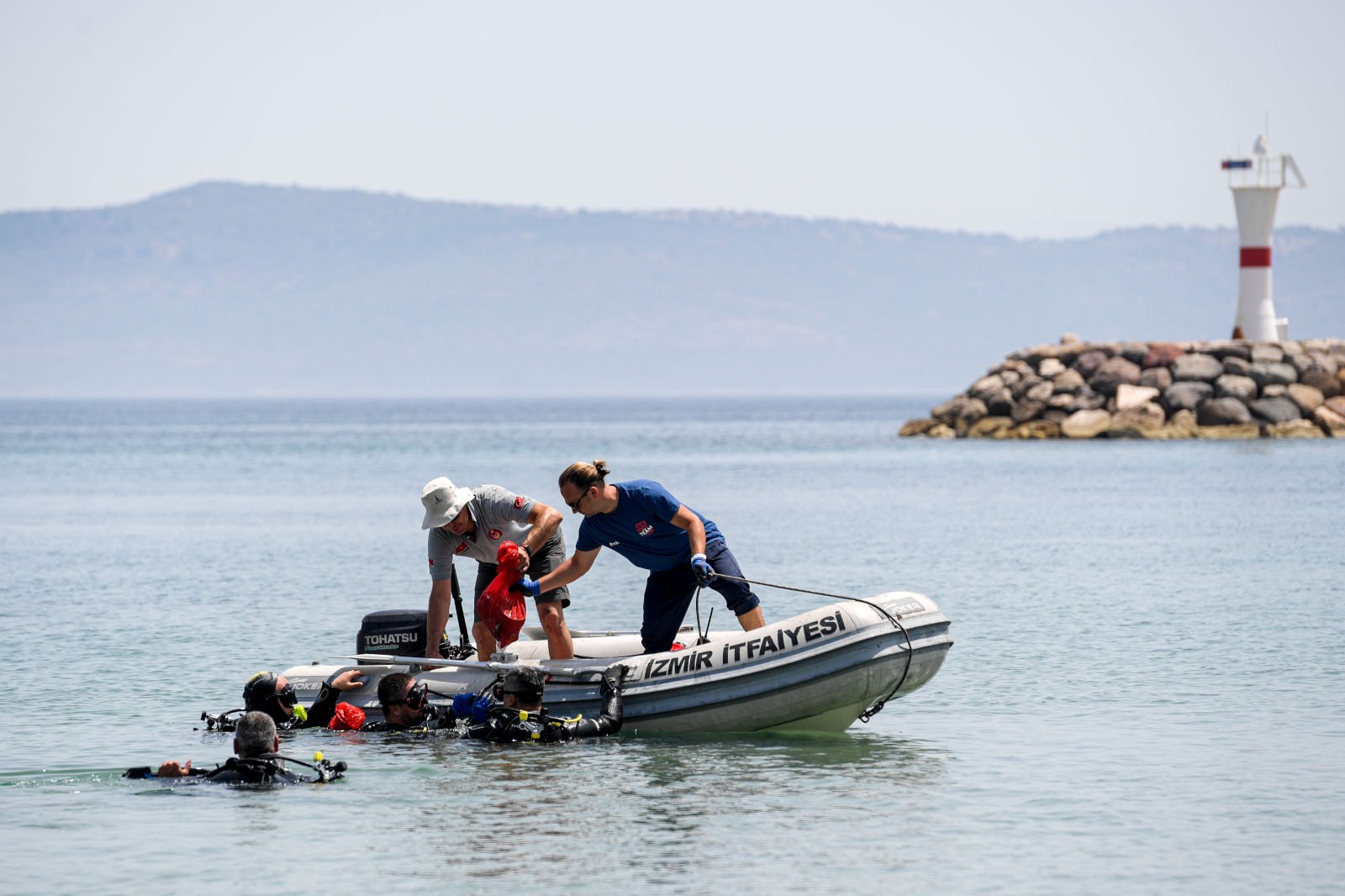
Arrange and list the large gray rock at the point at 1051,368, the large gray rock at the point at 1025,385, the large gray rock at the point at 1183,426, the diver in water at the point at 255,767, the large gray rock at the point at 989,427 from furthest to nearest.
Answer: the large gray rock at the point at 989,427 → the large gray rock at the point at 1025,385 → the large gray rock at the point at 1051,368 → the large gray rock at the point at 1183,426 → the diver in water at the point at 255,767

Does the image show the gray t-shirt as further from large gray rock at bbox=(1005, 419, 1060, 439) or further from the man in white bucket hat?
large gray rock at bbox=(1005, 419, 1060, 439)

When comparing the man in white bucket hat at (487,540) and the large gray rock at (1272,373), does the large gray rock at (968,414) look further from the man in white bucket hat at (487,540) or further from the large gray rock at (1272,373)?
the man in white bucket hat at (487,540)

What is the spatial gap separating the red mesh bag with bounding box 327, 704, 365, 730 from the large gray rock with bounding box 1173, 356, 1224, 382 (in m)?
50.7

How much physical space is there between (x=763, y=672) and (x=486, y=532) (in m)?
2.18

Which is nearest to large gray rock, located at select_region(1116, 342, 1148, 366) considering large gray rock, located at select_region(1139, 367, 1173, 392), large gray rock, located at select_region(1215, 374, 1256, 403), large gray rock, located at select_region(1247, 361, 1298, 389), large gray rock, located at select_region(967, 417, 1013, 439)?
large gray rock, located at select_region(1139, 367, 1173, 392)

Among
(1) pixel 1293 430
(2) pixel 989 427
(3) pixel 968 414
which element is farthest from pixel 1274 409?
(3) pixel 968 414

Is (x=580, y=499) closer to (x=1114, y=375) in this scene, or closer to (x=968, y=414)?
(x=1114, y=375)

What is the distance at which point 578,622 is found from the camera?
19.9 m

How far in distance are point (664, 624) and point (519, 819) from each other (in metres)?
2.34

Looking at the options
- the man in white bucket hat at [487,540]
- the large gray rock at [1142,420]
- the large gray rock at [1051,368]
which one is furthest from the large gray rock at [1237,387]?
the man in white bucket hat at [487,540]

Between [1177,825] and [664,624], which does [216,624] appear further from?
[1177,825]

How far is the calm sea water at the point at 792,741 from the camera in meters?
9.36

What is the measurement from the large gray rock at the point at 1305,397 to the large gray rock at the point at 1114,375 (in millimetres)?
5020

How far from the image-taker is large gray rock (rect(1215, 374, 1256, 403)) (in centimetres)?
5825
